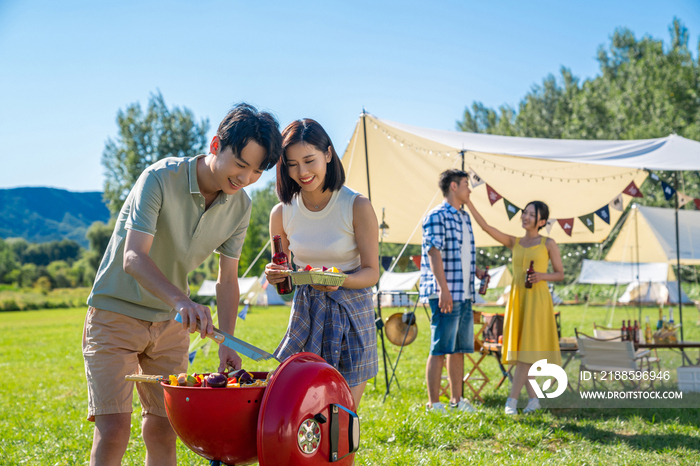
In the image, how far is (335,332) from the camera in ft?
7.11

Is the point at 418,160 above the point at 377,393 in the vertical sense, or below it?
above

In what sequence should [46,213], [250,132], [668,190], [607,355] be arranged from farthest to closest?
1. [46,213]
2. [668,190]
3. [607,355]
4. [250,132]

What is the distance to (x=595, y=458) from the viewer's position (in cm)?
337

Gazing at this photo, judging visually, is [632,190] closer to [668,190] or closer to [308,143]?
[668,190]

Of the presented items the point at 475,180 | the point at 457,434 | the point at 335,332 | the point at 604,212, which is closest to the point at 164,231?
the point at 335,332

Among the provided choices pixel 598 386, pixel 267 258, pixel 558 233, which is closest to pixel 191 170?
pixel 598 386

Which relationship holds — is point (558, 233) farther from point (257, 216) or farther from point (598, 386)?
point (257, 216)

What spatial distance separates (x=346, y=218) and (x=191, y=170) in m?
0.66

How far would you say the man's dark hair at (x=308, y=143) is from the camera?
2.11m

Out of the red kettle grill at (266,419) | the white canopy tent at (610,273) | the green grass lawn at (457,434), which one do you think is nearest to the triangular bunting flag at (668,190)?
the green grass lawn at (457,434)

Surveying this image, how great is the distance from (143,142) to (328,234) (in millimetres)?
37046

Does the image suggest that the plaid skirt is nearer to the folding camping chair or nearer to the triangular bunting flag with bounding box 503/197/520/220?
the folding camping chair

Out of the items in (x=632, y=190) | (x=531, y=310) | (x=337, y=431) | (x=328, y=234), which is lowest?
(x=337, y=431)

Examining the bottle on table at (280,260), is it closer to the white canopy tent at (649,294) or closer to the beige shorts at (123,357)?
the beige shorts at (123,357)
